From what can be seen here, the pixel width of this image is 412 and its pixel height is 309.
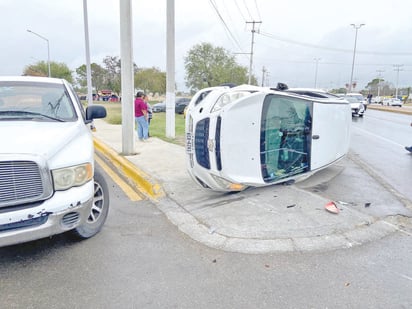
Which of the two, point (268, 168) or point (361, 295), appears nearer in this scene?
point (361, 295)

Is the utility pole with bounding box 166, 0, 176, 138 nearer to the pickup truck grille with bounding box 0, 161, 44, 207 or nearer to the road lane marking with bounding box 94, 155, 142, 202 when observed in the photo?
the road lane marking with bounding box 94, 155, 142, 202

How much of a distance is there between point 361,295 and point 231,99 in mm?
2812

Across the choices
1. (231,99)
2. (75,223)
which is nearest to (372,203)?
(231,99)

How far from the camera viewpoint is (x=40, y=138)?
2.99 m

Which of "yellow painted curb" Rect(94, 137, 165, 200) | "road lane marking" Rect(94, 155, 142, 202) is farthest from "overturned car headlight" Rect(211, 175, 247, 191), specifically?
"road lane marking" Rect(94, 155, 142, 202)

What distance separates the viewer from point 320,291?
105 inches

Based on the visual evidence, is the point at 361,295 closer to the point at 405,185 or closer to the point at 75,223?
the point at 75,223

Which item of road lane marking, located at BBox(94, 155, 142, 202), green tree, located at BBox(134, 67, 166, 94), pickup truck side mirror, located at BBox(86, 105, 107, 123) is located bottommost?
road lane marking, located at BBox(94, 155, 142, 202)

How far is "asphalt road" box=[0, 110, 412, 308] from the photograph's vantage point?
8.32 feet

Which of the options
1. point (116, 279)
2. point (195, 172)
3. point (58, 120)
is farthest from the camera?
point (195, 172)

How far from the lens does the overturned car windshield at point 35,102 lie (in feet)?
12.3

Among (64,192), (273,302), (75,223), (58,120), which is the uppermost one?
(58,120)

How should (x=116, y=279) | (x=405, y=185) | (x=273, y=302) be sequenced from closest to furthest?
(x=273, y=302) < (x=116, y=279) < (x=405, y=185)

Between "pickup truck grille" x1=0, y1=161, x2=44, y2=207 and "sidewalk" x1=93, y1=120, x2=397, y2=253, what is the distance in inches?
70.1
